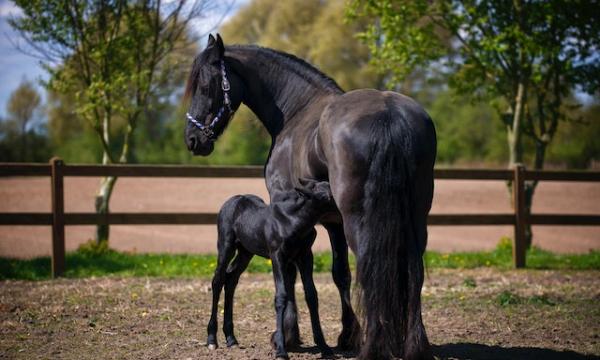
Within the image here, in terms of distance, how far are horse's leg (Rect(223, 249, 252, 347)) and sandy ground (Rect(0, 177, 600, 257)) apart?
6.19m

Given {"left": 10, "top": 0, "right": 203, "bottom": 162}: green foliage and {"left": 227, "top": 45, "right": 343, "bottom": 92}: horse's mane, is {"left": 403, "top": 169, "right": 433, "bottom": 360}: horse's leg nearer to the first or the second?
{"left": 227, "top": 45, "right": 343, "bottom": 92}: horse's mane

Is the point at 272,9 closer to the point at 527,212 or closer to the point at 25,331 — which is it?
the point at 527,212

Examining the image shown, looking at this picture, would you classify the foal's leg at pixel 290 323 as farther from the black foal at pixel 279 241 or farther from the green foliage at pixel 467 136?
the green foliage at pixel 467 136

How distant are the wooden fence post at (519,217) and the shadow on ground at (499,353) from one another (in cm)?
536

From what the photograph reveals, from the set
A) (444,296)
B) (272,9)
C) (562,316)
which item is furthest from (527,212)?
(272,9)

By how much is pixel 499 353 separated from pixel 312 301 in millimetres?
1570

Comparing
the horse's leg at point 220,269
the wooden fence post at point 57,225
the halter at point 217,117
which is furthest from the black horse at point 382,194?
the wooden fence post at point 57,225

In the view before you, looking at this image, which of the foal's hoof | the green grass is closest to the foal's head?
the foal's hoof

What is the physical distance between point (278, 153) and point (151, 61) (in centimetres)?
669

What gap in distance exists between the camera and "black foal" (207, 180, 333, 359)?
4848mm

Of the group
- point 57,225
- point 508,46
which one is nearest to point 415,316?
point 57,225

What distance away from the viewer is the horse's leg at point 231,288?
5.50 metres

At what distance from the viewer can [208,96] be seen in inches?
224

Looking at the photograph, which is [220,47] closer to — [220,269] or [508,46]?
[220,269]
